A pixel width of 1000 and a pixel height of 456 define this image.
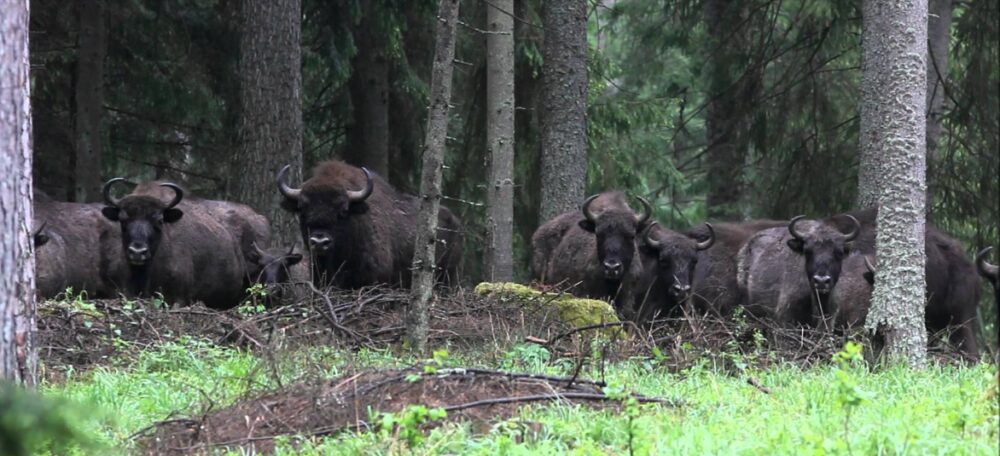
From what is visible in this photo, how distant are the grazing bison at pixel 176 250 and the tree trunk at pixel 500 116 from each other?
13.5 ft

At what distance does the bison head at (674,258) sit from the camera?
62.5 ft

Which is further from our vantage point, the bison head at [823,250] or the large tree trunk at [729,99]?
the large tree trunk at [729,99]

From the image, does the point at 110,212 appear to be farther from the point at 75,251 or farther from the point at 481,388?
the point at 481,388

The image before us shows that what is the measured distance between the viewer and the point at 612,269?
17.7 metres

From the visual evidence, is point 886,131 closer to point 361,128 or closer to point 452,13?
point 452,13

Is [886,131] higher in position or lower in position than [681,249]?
higher

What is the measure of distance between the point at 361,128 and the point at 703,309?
829cm

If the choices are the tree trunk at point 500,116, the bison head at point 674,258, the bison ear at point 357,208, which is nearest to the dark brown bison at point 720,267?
the bison head at point 674,258

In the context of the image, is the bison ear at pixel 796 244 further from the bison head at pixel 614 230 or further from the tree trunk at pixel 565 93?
the tree trunk at pixel 565 93

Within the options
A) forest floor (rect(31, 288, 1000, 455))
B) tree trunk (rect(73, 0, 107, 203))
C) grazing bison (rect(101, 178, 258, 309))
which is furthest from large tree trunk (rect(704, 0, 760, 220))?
forest floor (rect(31, 288, 1000, 455))

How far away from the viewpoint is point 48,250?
714 inches

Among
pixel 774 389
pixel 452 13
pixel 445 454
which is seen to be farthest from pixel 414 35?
pixel 445 454

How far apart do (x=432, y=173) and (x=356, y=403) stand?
4286 millimetres

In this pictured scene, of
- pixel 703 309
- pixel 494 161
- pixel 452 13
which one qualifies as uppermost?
pixel 452 13
